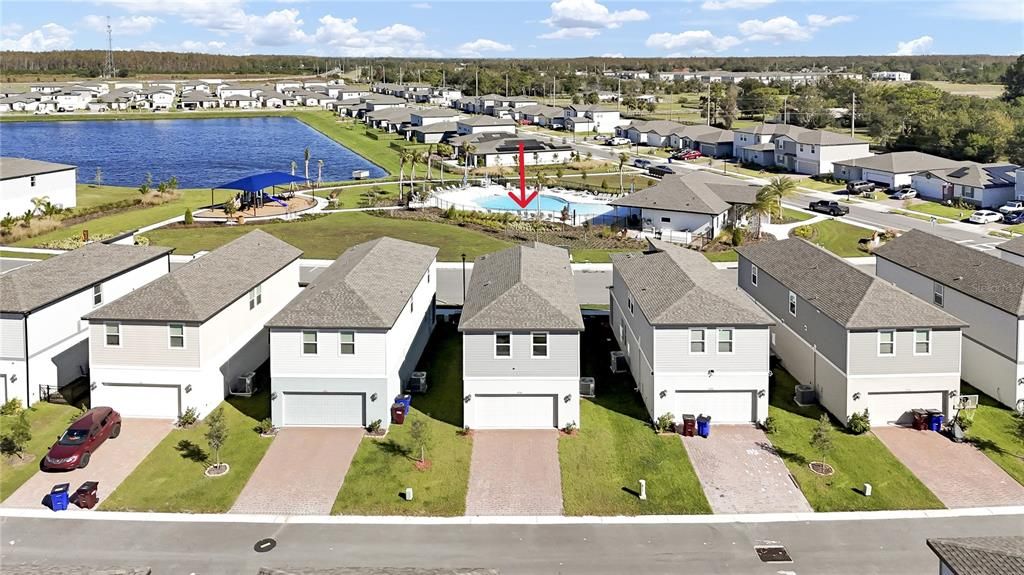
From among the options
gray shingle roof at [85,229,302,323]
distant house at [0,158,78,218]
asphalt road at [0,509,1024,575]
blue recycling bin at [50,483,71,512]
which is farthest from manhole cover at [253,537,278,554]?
distant house at [0,158,78,218]

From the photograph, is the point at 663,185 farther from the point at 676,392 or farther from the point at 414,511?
the point at 414,511

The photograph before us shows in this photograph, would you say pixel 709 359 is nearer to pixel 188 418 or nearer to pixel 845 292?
pixel 845 292

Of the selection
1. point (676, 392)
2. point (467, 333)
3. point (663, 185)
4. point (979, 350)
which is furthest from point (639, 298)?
point (663, 185)

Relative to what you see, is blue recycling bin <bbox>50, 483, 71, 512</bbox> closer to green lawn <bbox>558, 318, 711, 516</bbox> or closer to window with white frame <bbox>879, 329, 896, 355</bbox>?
green lawn <bbox>558, 318, 711, 516</bbox>

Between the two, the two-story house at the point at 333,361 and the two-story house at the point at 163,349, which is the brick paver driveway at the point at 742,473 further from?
the two-story house at the point at 163,349

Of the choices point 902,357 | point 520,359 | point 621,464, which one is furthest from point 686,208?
point 621,464

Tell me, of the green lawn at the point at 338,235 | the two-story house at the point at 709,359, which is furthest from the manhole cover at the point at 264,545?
the green lawn at the point at 338,235
